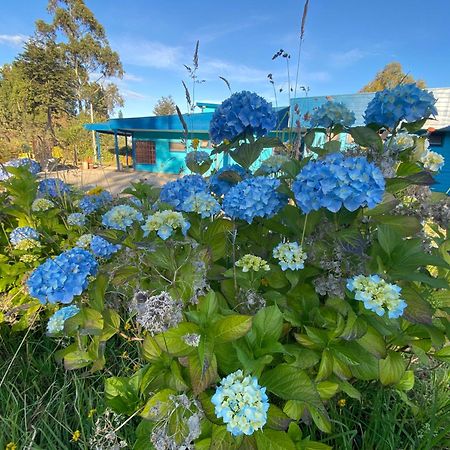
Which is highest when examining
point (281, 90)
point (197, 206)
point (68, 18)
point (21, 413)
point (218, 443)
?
point (68, 18)

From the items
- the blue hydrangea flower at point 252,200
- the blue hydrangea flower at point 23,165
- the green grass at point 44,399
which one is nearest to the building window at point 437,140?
the blue hydrangea flower at point 252,200

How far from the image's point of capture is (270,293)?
1053 millimetres

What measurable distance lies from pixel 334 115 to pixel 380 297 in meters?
0.91

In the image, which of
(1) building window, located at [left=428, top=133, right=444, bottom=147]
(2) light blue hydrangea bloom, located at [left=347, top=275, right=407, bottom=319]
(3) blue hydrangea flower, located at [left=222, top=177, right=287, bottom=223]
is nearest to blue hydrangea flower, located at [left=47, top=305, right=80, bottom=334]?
(3) blue hydrangea flower, located at [left=222, top=177, right=287, bottom=223]

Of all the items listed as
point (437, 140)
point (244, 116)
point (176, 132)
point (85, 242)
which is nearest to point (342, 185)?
point (244, 116)

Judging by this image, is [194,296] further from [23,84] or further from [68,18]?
[68,18]

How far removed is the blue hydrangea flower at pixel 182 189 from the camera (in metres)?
1.20

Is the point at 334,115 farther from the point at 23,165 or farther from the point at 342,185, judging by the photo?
the point at 23,165

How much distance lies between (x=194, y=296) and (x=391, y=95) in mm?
1079

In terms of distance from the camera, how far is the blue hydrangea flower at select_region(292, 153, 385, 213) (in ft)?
2.70

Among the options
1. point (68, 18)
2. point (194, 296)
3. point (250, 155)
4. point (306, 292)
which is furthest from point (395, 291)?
point (68, 18)

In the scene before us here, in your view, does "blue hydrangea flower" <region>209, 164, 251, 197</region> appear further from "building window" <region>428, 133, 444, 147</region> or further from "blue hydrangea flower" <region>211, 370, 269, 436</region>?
"building window" <region>428, 133, 444, 147</region>

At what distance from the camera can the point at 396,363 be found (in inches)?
40.5

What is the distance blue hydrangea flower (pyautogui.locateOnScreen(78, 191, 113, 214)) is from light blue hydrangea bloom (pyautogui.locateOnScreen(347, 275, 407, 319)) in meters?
1.66
